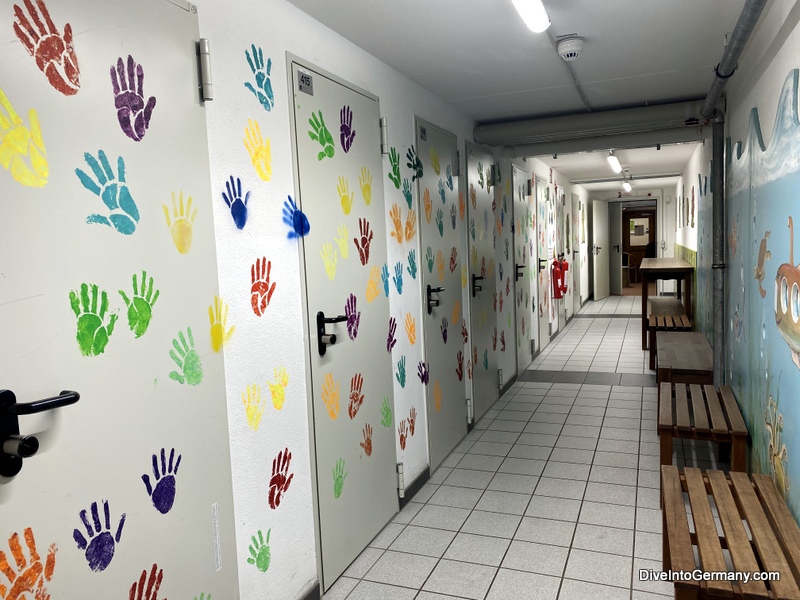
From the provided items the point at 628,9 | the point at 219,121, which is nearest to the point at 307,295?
the point at 219,121

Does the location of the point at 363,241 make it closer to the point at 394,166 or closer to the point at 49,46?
the point at 394,166

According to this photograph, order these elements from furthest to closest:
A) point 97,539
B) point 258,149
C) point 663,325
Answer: point 663,325 < point 258,149 < point 97,539

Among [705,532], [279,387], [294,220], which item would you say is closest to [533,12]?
[294,220]

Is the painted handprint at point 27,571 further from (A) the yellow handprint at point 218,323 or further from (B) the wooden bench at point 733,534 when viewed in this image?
(B) the wooden bench at point 733,534

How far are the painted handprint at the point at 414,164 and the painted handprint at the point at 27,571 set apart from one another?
8.84 feet

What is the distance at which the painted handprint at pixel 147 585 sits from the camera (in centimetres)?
153

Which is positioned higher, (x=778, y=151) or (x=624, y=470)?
(x=778, y=151)

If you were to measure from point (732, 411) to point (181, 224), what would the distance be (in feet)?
9.83

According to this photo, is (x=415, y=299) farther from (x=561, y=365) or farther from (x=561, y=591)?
(x=561, y=365)

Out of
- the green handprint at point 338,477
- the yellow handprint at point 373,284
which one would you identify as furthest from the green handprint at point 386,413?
the yellow handprint at point 373,284

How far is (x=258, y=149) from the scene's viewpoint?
6.96 ft

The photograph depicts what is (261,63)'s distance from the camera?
84.7 inches

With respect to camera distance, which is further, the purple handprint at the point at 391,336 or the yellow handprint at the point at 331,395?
the purple handprint at the point at 391,336

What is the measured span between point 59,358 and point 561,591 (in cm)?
212
